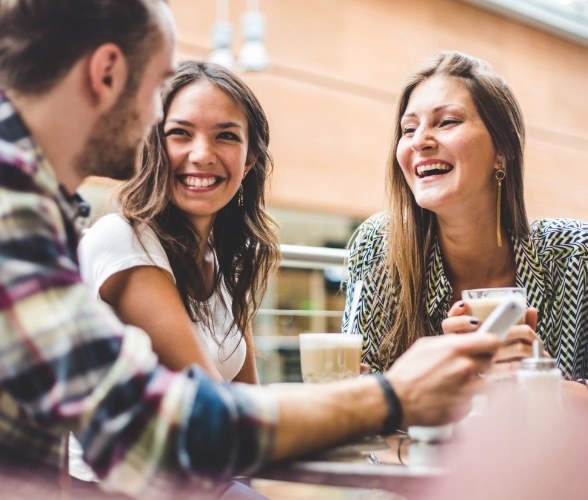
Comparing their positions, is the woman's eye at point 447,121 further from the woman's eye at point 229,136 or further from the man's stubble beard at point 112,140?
the man's stubble beard at point 112,140

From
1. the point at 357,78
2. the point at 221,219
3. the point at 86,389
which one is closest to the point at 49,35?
the point at 86,389

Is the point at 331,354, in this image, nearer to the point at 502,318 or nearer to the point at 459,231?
the point at 502,318

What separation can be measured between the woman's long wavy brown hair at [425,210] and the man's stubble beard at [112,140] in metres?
1.44

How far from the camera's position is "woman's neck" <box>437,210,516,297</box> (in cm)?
243

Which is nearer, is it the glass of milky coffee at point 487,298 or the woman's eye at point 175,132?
the glass of milky coffee at point 487,298

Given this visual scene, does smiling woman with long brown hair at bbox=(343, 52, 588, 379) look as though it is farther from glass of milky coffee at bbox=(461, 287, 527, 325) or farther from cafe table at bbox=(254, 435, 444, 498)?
cafe table at bbox=(254, 435, 444, 498)

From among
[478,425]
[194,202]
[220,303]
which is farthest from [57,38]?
[220,303]

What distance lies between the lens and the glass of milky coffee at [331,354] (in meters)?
1.61

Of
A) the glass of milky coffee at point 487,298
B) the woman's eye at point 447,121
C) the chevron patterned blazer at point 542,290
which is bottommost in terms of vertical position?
the chevron patterned blazer at point 542,290

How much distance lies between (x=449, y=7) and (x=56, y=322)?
32.0 ft

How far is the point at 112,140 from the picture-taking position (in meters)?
1.10

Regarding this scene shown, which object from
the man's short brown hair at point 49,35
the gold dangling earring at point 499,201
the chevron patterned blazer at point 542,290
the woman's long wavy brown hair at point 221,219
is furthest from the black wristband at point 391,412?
the gold dangling earring at point 499,201

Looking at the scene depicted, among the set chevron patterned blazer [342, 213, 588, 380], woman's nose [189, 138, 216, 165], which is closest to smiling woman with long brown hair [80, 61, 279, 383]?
woman's nose [189, 138, 216, 165]

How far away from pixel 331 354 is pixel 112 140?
715mm
